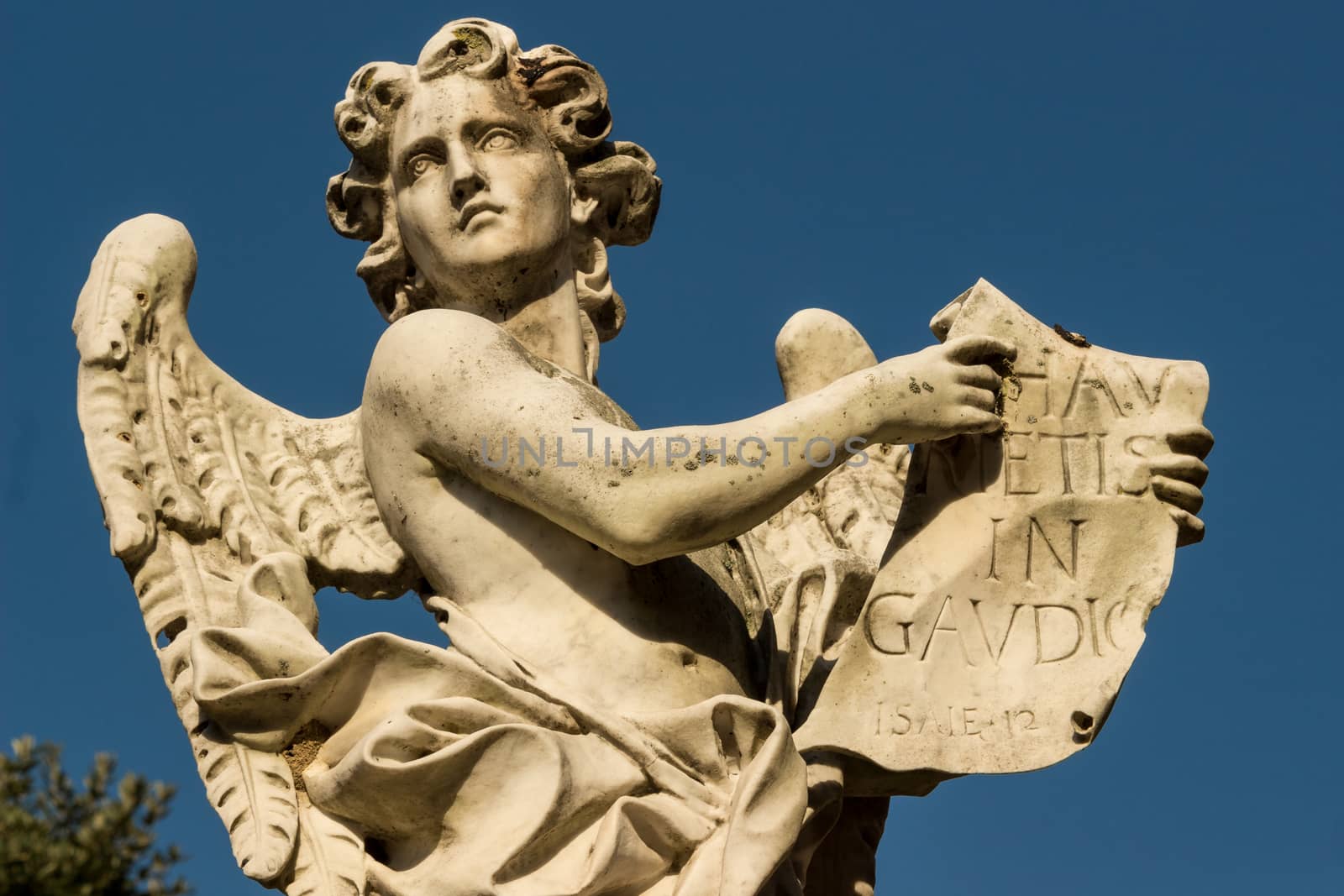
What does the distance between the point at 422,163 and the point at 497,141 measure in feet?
0.85

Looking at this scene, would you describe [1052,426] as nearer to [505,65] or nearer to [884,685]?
[884,685]

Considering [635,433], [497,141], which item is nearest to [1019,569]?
[635,433]

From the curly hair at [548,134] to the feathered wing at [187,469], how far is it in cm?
55

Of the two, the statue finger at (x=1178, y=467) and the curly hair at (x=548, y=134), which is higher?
the curly hair at (x=548, y=134)

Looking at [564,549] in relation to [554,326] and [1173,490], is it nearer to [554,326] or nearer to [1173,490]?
[554,326]

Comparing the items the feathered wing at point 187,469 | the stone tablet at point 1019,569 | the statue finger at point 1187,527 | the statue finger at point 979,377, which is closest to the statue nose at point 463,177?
the feathered wing at point 187,469

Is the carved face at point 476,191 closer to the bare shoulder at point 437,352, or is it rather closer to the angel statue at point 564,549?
the angel statue at point 564,549

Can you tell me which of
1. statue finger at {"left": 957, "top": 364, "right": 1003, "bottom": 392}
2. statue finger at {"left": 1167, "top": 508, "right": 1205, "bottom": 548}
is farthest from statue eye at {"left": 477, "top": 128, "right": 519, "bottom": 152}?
statue finger at {"left": 1167, "top": 508, "right": 1205, "bottom": 548}

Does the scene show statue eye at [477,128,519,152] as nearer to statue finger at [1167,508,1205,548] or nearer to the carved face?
the carved face

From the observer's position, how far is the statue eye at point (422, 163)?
12086 mm

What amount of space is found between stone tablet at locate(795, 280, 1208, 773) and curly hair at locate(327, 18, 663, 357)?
145 cm

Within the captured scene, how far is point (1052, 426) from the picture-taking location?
11.6 metres

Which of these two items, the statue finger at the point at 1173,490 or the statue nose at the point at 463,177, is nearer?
the statue finger at the point at 1173,490

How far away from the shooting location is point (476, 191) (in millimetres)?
11945
